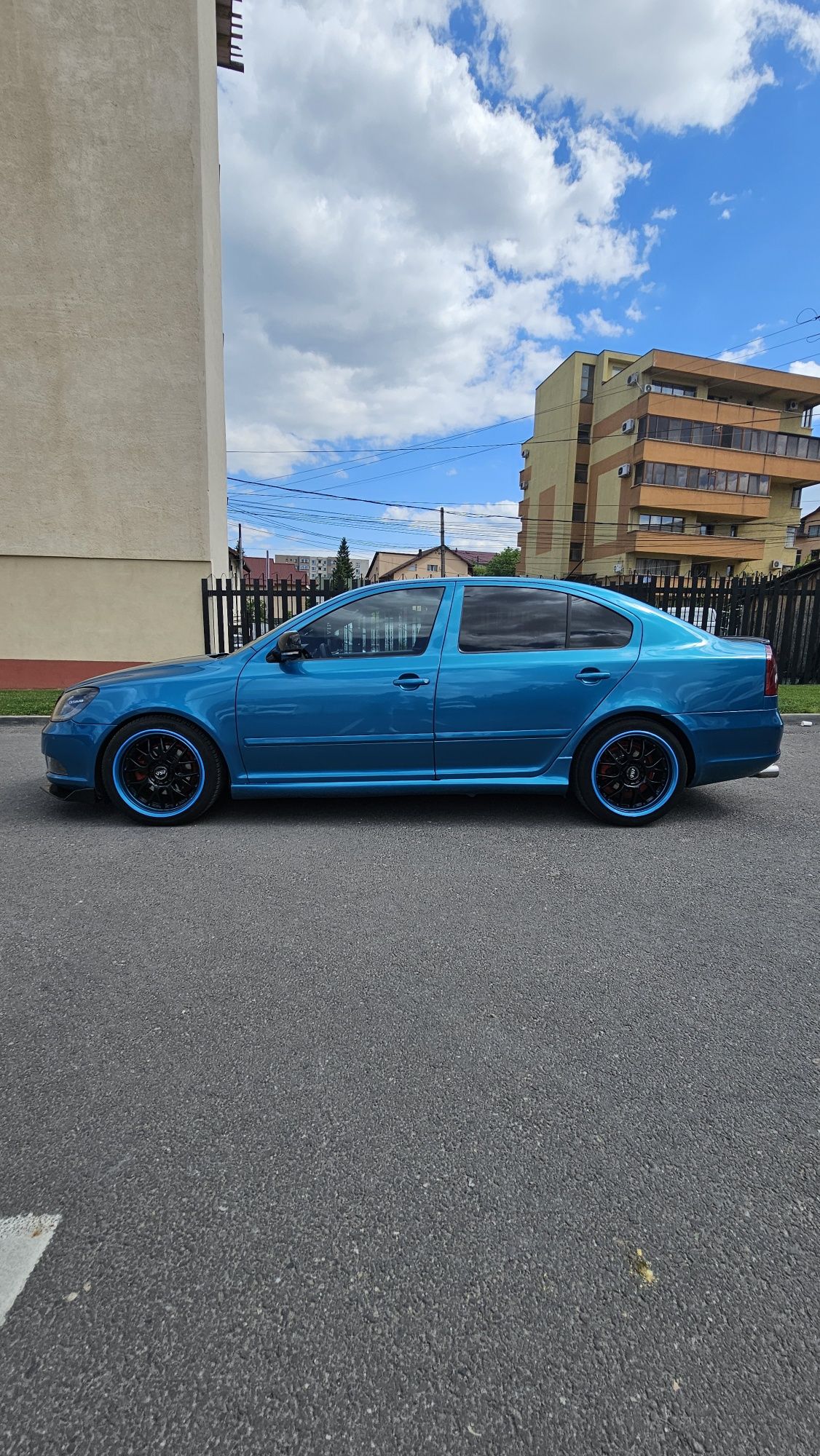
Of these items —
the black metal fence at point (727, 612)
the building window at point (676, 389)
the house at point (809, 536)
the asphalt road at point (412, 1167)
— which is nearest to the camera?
the asphalt road at point (412, 1167)

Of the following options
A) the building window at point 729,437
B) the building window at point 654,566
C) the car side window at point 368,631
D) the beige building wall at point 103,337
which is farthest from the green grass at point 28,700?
the building window at point 729,437

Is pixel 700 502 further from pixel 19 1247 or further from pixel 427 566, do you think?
pixel 427 566

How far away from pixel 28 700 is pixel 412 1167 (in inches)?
390

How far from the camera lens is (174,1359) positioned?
121 cm

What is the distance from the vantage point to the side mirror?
4.16 metres

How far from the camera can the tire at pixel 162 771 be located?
13.7 feet

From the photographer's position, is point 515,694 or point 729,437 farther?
point 729,437

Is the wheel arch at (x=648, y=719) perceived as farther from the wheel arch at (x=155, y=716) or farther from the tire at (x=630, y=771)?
the wheel arch at (x=155, y=716)

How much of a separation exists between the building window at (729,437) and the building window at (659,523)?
13.2 ft

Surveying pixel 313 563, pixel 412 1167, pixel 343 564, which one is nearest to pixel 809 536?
pixel 343 564

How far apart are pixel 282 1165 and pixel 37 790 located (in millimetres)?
4345

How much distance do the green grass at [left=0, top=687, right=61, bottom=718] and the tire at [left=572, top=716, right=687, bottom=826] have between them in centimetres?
710

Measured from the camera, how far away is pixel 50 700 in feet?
31.5

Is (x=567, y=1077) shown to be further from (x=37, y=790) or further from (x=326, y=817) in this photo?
(x=37, y=790)
